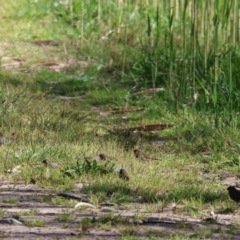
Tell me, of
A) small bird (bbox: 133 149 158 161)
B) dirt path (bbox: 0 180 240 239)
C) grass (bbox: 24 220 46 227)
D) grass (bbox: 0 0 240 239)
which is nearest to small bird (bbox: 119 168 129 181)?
grass (bbox: 0 0 240 239)

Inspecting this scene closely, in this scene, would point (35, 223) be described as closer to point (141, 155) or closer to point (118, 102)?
point (141, 155)

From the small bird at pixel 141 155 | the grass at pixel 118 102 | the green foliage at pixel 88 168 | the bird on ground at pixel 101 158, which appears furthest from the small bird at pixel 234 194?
the small bird at pixel 141 155

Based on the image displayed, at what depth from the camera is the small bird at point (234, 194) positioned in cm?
482

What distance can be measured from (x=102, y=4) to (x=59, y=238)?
26.6 ft

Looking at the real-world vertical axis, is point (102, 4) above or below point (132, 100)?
above

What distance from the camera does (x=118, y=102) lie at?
881cm

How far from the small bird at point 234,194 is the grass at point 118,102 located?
2.6 inches

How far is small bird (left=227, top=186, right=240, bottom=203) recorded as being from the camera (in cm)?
482

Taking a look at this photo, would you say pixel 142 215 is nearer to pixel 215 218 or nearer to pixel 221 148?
pixel 215 218

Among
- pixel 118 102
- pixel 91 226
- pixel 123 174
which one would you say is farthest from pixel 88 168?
pixel 118 102

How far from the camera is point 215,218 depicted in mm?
4418

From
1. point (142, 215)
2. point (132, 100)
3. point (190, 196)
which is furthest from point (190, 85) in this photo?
point (142, 215)

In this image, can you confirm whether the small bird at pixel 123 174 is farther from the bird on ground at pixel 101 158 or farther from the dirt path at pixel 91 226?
the dirt path at pixel 91 226

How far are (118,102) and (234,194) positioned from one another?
13.3 ft
